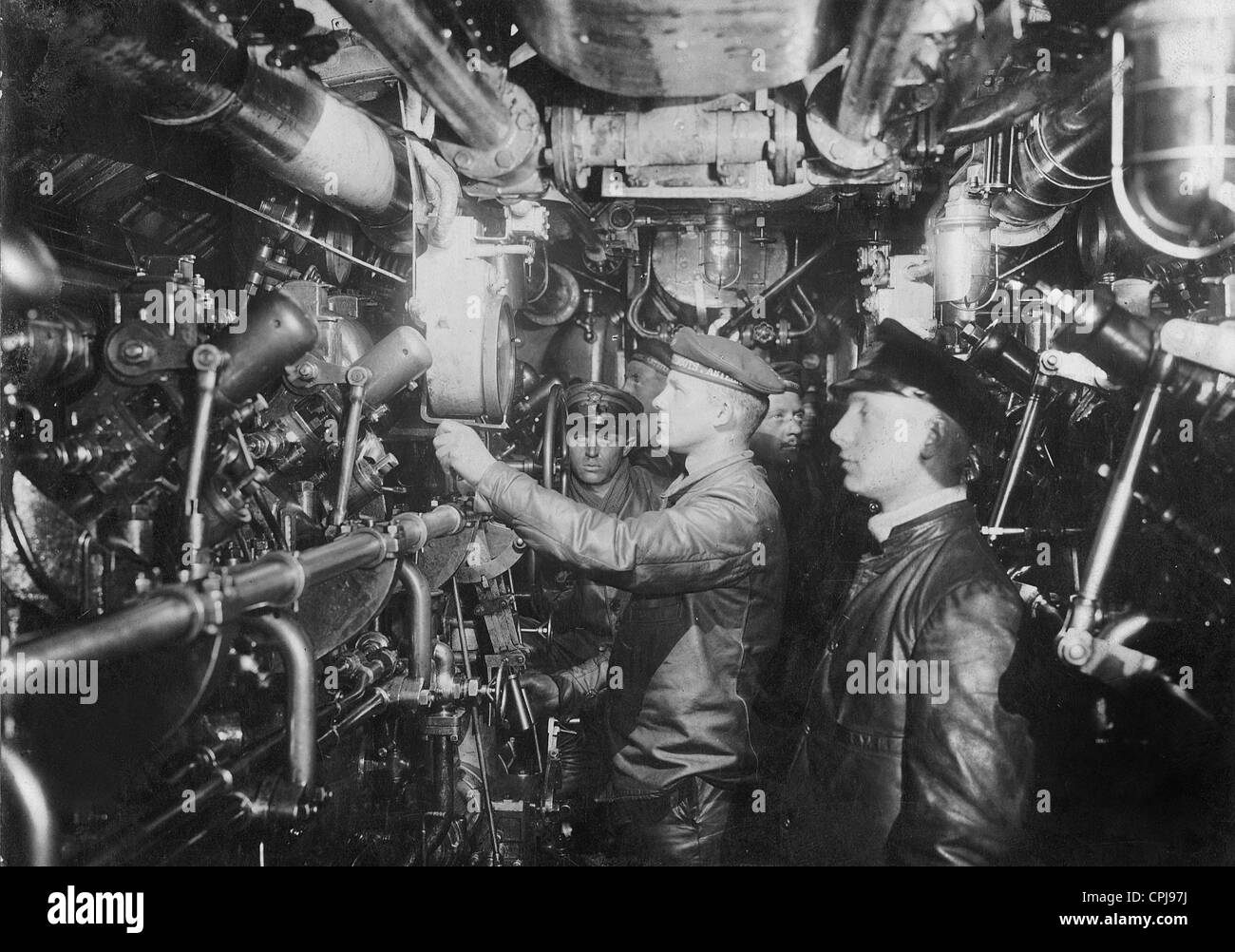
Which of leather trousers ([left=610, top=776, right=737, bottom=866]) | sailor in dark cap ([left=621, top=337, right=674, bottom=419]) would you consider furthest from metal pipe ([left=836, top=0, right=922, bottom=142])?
sailor in dark cap ([left=621, top=337, right=674, bottom=419])

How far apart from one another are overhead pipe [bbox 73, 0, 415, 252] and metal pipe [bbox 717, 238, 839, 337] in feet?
→ 8.36

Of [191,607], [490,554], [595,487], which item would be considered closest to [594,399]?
[595,487]

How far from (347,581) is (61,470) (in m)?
0.84

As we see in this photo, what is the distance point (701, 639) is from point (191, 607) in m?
2.18

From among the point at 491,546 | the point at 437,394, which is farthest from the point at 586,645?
the point at 437,394

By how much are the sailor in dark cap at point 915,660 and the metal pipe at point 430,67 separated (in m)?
1.63

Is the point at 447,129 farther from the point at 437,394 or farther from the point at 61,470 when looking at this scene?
the point at 61,470

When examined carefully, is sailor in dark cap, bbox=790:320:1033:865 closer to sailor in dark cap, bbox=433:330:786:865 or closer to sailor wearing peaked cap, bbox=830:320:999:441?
sailor wearing peaked cap, bbox=830:320:999:441

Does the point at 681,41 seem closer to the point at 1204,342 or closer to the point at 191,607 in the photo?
the point at 1204,342

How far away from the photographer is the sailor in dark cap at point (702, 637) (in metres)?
3.18

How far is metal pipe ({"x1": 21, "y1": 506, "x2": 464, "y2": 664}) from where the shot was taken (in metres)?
1.34

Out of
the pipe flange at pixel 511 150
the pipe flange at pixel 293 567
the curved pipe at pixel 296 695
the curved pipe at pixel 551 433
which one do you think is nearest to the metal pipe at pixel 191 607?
the pipe flange at pixel 293 567

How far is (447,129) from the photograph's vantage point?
259 centimetres

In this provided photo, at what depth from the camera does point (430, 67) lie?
201 cm
